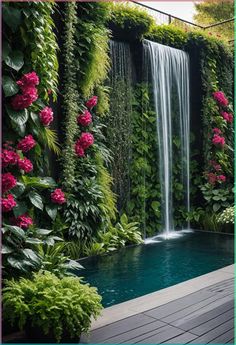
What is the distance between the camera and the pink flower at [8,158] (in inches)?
101

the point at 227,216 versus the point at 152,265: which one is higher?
the point at 227,216

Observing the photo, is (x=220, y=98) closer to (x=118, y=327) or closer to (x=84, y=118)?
(x=84, y=118)

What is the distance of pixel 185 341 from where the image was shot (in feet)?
7.22

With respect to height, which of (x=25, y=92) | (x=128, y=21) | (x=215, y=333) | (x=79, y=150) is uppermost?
(x=128, y=21)

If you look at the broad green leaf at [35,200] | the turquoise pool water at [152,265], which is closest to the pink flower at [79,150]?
the turquoise pool water at [152,265]

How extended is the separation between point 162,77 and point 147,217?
7.69 feet

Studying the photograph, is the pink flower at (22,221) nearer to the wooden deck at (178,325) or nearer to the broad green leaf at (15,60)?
the wooden deck at (178,325)

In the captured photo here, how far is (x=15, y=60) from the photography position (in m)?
2.71

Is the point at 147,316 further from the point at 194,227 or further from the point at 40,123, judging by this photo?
the point at 194,227

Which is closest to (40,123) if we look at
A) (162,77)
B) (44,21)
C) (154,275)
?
(44,21)

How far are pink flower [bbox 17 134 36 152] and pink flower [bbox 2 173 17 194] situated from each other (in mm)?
347

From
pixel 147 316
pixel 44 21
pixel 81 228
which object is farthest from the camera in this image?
pixel 81 228

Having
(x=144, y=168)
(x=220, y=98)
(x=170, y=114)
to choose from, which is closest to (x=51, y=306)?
(x=144, y=168)

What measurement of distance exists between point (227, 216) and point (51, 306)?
4.41 m
